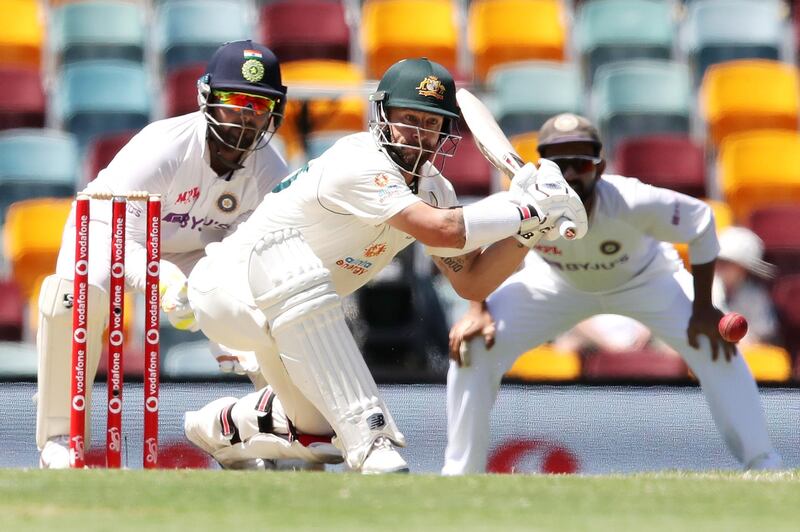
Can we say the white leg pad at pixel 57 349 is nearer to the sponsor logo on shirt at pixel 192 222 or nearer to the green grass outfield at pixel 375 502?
the sponsor logo on shirt at pixel 192 222

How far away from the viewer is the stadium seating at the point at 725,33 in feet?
30.4

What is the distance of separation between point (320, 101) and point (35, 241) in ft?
5.76

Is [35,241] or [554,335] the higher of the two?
[554,335]

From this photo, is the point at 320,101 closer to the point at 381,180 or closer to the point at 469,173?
the point at 469,173

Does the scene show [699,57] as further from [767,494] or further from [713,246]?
[767,494]

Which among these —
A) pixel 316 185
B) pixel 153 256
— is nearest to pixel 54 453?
pixel 153 256

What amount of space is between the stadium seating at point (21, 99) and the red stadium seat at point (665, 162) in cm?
334

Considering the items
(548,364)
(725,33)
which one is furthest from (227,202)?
(725,33)

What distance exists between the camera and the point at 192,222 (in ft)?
15.6

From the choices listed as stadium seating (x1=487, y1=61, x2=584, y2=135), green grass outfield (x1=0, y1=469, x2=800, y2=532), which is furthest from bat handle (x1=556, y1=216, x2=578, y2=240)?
stadium seating (x1=487, y1=61, x2=584, y2=135)

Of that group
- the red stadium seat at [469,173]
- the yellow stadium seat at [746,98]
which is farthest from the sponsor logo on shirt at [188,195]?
the yellow stadium seat at [746,98]

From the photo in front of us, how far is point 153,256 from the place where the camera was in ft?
13.3

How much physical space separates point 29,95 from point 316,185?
15.8 ft

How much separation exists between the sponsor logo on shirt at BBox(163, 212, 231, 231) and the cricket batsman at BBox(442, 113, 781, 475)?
3.20 ft
